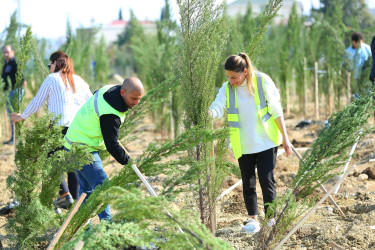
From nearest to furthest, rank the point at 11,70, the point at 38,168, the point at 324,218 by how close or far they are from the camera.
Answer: the point at 38,168 → the point at 324,218 → the point at 11,70

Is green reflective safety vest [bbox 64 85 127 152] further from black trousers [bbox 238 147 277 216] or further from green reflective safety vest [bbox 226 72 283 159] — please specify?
black trousers [bbox 238 147 277 216]

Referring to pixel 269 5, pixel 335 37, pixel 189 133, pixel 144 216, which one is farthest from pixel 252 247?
pixel 335 37

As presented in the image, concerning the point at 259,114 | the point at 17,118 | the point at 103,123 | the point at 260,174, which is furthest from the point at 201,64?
the point at 17,118

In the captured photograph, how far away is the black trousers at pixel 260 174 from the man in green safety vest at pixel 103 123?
100 centimetres

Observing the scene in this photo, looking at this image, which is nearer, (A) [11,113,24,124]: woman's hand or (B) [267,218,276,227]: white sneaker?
(B) [267,218,276,227]: white sneaker

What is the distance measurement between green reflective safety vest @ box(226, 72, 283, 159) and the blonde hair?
0.07 meters

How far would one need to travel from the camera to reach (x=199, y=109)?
3.92 meters

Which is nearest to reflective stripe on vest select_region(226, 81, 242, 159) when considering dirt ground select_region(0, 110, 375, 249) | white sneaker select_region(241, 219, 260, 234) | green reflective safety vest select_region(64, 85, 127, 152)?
white sneaker select_region(241, 219, 260, 234)

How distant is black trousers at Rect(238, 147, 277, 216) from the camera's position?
13.2 ft

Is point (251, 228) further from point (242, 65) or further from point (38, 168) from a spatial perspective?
point (38, 168)

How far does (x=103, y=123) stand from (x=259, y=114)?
120cm

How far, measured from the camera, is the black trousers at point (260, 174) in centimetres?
401

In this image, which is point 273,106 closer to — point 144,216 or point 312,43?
point 144,216

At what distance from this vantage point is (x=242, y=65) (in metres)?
3.84
